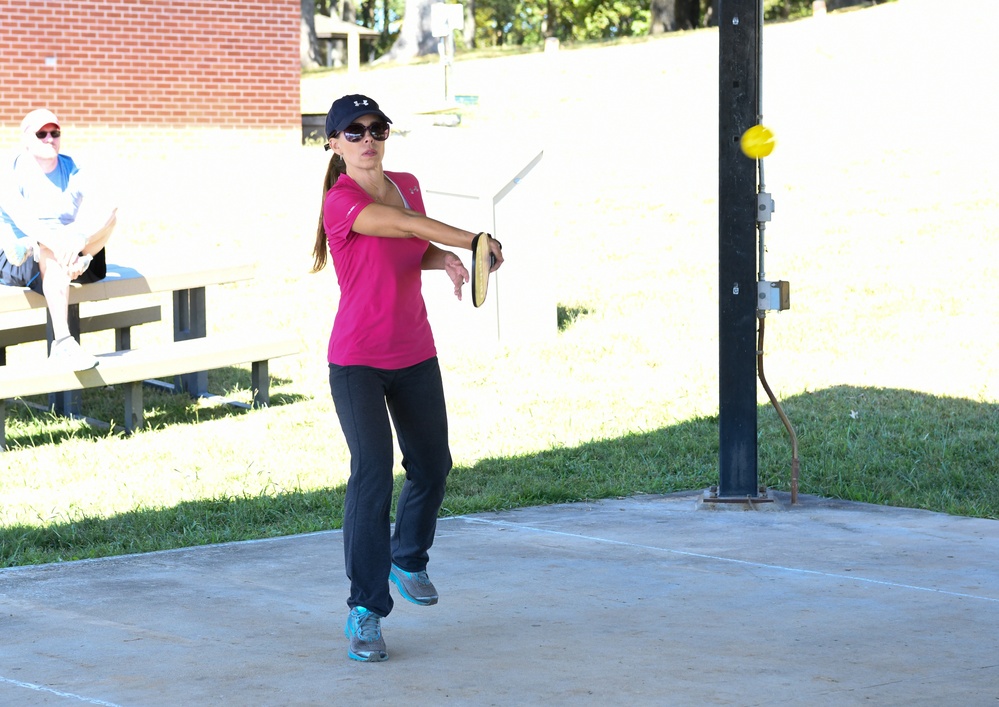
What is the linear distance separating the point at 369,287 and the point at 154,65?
1718cm

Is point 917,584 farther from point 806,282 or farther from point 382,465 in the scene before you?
point 806,282

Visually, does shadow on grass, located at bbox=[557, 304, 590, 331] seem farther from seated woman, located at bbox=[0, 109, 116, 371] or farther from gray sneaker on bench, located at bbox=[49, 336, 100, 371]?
gray sneaker on bench, located at bbox=[49, 336, 100, 371]

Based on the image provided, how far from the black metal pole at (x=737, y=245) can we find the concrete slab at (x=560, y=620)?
405 millimetres

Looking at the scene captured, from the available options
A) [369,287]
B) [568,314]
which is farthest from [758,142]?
[568,314]

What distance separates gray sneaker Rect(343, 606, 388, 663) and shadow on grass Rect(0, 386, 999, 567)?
6.97ft

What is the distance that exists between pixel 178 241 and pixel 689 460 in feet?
30.8

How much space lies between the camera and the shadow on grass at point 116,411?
9.43 meters

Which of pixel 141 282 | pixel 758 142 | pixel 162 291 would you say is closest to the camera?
pixel 758 142

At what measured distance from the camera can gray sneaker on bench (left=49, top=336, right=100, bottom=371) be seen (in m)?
8.96

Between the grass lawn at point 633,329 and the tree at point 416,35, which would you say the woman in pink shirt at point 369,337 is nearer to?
the grass lawn at point 633,329

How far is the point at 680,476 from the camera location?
26.5 feet

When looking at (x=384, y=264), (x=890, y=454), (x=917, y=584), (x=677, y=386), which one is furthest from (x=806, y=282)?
(x=384, y=264)

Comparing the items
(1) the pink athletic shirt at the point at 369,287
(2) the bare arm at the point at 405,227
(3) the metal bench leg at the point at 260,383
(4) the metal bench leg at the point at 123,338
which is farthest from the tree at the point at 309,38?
(2) the bare arm at the point at 405,227

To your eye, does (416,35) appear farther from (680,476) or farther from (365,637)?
(365,637)
